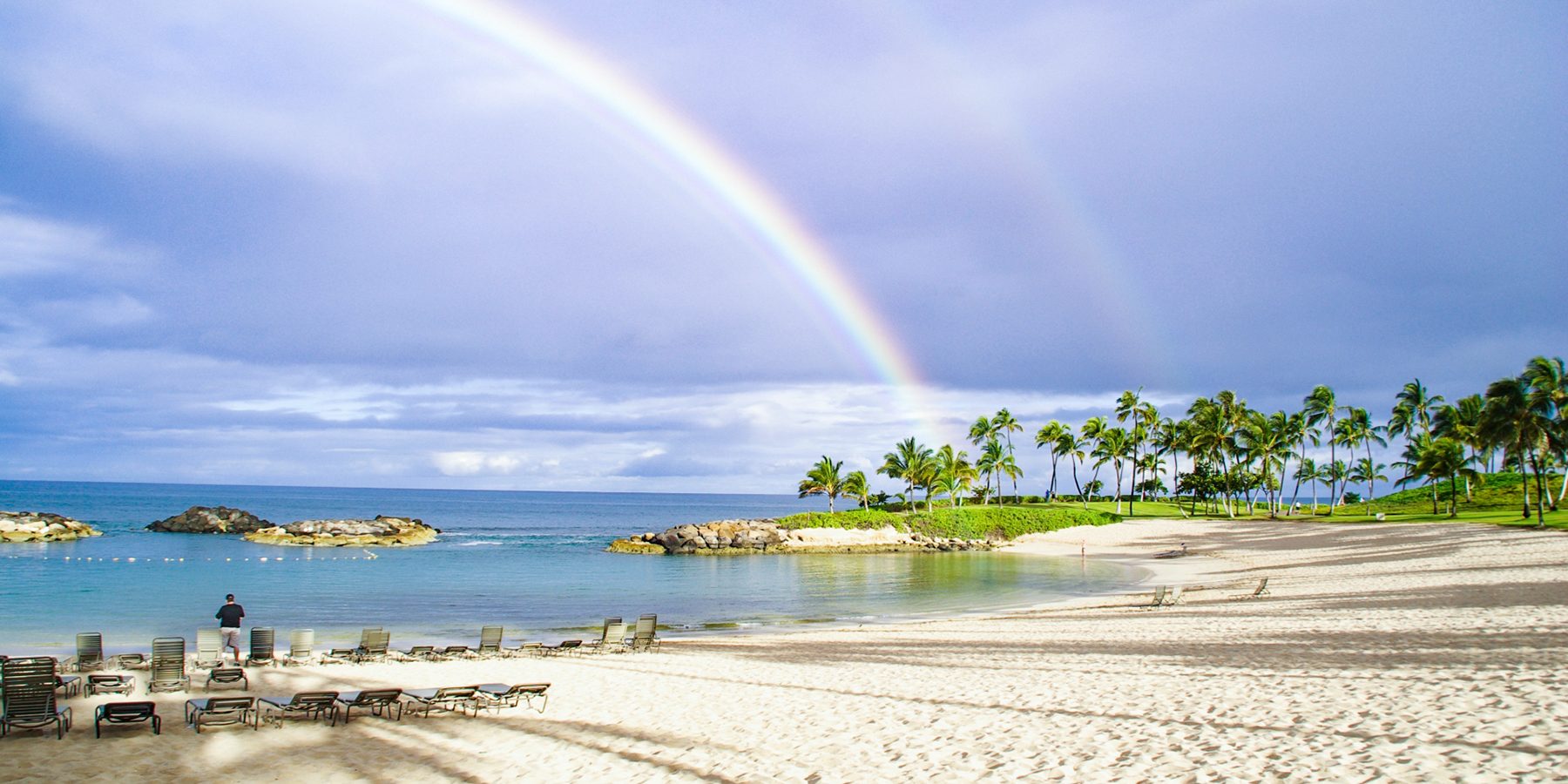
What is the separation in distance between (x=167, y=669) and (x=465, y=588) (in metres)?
35.8

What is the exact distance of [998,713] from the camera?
44.1 ft

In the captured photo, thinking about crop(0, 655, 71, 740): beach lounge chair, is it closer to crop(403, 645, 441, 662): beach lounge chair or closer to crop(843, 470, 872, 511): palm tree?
crop(403, 645, 441, 662): beach lounge chair

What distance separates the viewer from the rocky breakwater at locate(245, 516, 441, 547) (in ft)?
305

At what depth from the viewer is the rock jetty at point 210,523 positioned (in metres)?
105

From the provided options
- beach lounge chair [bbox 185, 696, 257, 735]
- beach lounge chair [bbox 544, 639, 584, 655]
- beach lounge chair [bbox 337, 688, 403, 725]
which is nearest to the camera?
beach lounge chair [bbox 185, 696, 257, 735]

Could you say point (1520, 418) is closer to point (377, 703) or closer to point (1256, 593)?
point (1256, 593)

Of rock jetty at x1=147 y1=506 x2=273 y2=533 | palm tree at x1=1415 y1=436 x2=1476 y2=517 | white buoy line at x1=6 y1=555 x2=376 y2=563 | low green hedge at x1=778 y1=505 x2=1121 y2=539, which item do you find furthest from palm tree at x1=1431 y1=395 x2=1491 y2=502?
rock jetty at x1=147 y1=506 x2=273 y2=533

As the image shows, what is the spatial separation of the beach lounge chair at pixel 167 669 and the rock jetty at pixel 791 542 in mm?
66519

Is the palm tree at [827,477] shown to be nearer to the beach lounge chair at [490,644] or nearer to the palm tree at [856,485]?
the palm tree at [856,485]

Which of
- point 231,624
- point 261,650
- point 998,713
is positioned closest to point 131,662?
point 231,624

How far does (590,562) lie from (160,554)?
123ft

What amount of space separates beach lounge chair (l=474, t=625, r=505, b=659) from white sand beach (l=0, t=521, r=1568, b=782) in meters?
2.34

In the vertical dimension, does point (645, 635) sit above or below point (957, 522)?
above

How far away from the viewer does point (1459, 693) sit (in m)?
12.1
